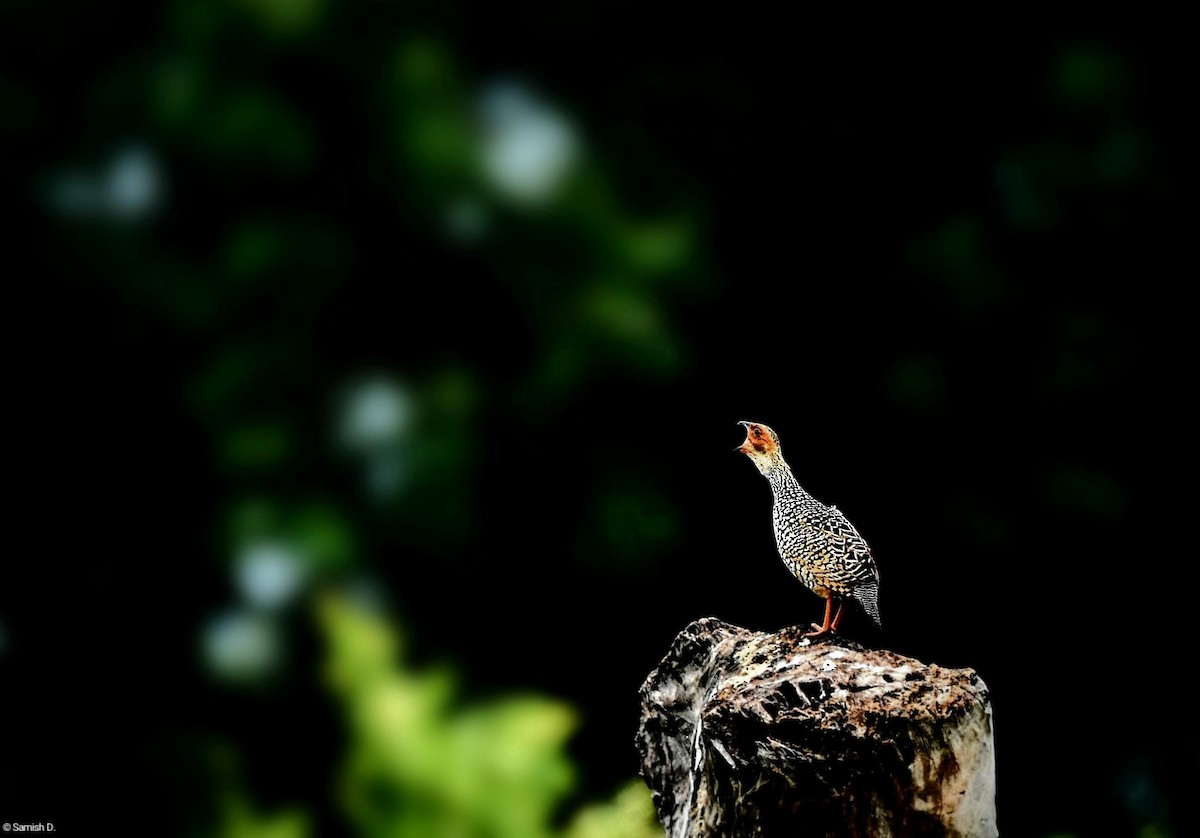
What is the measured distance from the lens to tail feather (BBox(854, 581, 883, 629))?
1805mm

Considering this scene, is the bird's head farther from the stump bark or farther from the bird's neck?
the stump bark

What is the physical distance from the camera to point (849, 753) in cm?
155

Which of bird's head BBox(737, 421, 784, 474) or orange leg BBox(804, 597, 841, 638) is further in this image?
bird's head BBox(737, 421, 784, 474)

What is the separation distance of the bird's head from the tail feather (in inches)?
10.7

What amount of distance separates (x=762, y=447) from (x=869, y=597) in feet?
1.05

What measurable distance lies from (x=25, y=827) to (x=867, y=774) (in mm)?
1297

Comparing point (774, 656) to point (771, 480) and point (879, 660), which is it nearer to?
point (879, 660)

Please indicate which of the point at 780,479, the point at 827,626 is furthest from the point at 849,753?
the point at 780,479

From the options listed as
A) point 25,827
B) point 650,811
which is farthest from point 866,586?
point 25,827

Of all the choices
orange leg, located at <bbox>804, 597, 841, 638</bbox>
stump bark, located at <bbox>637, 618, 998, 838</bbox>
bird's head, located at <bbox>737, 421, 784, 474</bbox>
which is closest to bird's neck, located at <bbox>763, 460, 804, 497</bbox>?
bird's head, located at <bbox>737, 421, 784, 474</bbox>

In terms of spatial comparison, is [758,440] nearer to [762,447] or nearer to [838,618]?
[762,447]

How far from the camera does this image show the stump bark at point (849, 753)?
5.10 ft

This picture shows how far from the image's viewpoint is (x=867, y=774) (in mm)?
1553

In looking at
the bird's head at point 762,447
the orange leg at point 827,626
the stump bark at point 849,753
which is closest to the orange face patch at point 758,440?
the bird's head at point 762,447
